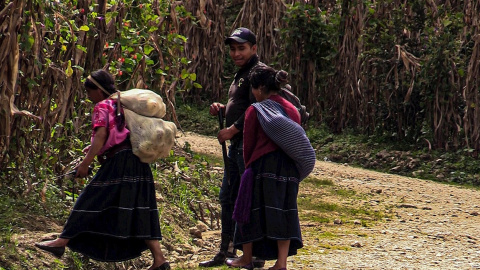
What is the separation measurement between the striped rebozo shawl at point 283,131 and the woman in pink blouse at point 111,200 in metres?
0.81

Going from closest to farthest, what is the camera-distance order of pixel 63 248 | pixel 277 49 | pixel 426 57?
1. pixel 63 248
2. pixel 426 57
3. pixel 277 49

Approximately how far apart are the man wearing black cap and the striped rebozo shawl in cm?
24

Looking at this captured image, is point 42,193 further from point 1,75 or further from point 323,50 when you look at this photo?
point 323,50

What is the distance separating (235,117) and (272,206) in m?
0.70

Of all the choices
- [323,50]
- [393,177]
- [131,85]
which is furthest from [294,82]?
[131,85]

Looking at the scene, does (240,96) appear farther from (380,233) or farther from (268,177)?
(380,233)

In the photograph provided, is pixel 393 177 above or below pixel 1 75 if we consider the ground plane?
below

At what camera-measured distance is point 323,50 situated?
15625 mm

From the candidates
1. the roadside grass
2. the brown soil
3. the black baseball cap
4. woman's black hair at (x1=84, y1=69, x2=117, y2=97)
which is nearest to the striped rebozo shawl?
the black baseball cap

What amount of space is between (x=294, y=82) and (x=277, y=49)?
1.22m

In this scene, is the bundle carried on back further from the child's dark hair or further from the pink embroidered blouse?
the child's dark hair

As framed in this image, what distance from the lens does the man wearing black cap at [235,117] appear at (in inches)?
235

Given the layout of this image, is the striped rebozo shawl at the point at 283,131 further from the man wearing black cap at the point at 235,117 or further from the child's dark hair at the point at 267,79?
the man wearing black cap at the point at 235,117

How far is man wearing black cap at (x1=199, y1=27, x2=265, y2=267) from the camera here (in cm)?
598
